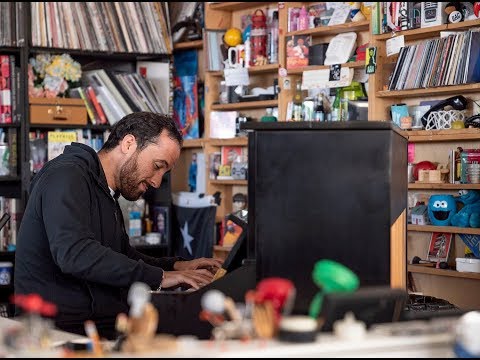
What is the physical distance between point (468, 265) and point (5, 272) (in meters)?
2.81

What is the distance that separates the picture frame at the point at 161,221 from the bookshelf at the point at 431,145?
5.64 feet

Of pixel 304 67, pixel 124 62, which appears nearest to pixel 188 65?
pixel 124 62

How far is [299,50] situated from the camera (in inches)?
215

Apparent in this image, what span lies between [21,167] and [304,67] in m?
1.91

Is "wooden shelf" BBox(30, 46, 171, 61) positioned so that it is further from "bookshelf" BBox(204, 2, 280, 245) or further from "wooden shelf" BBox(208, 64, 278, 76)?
"wooden shelf" BBox(208, 64, 278, 76)

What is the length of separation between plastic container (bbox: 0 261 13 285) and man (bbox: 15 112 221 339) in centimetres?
239

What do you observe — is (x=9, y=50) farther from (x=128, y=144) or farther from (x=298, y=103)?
(x=128, y=144)

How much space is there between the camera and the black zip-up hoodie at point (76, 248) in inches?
103

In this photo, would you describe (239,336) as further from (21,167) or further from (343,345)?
(21,167)

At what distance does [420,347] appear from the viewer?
1.54 meters

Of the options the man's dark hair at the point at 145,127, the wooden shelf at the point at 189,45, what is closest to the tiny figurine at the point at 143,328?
the man's dark hair at the point at 145,127

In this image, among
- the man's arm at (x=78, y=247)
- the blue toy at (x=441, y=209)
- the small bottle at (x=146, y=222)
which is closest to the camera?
the man's arm at (x=78, y=247)

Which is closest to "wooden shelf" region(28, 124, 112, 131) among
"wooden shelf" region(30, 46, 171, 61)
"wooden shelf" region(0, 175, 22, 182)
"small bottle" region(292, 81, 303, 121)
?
"wooden shelf" region(0, 175, 22, 182)

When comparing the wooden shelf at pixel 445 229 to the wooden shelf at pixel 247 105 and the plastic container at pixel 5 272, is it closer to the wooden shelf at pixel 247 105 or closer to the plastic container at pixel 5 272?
the wooden shelf at pixel 247 105
